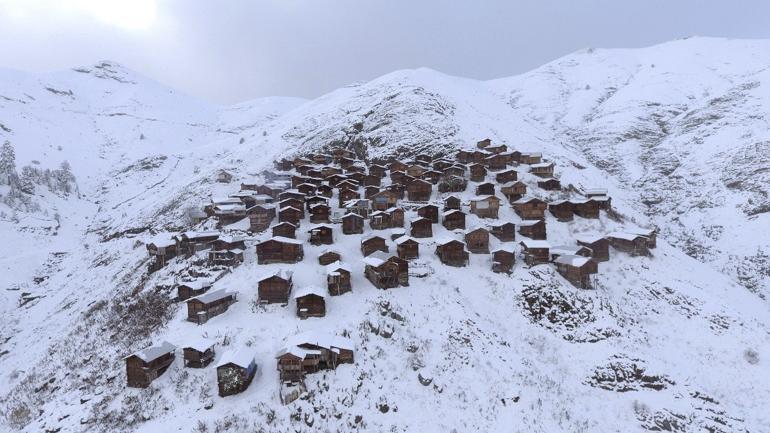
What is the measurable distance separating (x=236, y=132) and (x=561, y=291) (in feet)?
428

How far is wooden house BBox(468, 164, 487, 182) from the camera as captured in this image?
60.1 metres

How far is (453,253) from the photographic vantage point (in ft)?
132

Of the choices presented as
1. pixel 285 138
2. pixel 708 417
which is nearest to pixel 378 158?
pixel 285 138

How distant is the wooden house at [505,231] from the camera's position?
4453 cm

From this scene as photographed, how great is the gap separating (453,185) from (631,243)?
942 inches

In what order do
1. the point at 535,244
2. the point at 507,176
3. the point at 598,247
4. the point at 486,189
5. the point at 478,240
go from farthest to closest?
the point at 507,176
the point at 486,189
the point at 598,247
the point at 478,240
the point at 535,244

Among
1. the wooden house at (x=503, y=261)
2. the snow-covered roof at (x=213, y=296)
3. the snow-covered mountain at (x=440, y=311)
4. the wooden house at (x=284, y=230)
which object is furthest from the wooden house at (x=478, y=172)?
the snow-covered roof at (x=213, y=296)

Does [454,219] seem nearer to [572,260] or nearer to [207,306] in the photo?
[572,260]

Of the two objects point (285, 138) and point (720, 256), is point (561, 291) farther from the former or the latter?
point (285, 138)

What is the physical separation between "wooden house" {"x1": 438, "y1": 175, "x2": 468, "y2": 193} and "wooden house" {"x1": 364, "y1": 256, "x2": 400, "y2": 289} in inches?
994

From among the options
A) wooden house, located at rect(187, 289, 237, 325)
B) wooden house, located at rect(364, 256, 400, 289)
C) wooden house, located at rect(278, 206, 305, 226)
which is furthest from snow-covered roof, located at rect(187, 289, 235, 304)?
wooden house, located at rect(278, 206, 305, 226)

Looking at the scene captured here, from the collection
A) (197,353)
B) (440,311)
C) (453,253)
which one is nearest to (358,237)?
(453,253)

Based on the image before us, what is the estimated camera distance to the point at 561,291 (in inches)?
1452

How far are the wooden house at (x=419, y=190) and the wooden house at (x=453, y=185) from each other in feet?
9.99
